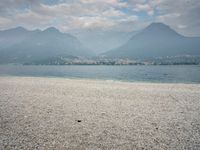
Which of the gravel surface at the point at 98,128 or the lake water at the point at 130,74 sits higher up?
the gravel surface at the point at 98,128

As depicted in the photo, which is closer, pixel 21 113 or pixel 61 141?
pixel 61 141

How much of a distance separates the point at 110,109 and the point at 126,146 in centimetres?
779

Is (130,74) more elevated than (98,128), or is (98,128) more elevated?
(98,128)

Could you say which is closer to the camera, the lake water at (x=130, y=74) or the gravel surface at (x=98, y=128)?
the gravel surface at (x=98, y=128)

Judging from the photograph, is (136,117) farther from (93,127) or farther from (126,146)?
(126,146)

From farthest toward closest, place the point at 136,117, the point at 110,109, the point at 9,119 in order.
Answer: the point at 110,109 → the point at 136,117 → the point at 9,119

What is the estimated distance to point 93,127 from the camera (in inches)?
479

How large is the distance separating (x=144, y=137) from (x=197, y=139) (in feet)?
9.33

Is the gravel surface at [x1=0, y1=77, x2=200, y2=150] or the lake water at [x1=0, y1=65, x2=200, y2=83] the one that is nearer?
the gravel surface at [x1=0, y1=77, x2=200, y2=150]

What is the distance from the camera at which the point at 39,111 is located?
52.7 feet

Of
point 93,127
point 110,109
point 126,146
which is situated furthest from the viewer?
point 110,109

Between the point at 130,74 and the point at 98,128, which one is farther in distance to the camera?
the point at 130,74

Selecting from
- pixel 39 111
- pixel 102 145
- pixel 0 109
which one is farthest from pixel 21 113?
pixel 102 145

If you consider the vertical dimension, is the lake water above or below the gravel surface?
below
